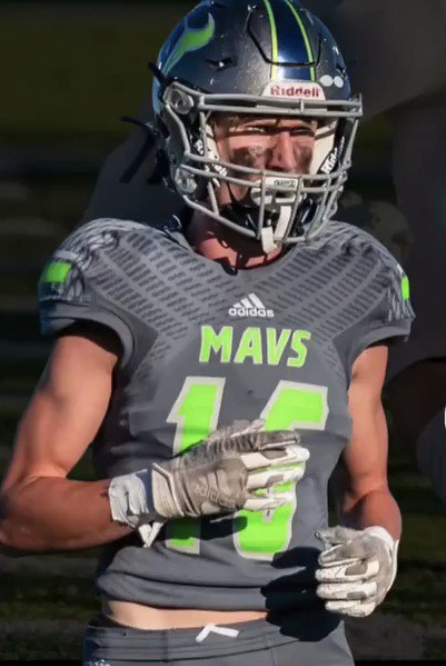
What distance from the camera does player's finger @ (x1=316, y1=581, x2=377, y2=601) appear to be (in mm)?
3205

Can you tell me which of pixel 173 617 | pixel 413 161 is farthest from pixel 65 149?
pixel 173 617

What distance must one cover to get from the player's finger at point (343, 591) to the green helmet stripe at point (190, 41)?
92 centimetres

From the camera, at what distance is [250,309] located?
10.9ft

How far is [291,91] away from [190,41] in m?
0.21

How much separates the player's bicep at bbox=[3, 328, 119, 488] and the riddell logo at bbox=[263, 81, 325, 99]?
19.2 inches

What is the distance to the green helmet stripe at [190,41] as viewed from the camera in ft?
11.3

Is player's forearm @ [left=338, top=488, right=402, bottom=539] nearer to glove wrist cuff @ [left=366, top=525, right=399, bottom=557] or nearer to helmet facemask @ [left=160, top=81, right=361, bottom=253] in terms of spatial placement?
glove wrist cuff @ [left=366, top=525, right=399, bottom=557]

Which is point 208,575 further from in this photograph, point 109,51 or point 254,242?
point 109,51

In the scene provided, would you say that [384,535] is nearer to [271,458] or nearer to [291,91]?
[271,458]

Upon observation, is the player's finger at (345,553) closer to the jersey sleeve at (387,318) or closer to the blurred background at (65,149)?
the jersey sleeve at (387,318)

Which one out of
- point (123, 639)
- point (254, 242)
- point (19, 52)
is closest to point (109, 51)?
point (19, 52)

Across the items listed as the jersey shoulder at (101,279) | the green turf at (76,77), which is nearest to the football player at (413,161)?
the green turf at (76,77)

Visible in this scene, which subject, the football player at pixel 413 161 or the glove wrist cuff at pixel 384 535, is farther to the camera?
the football player at pixel 413 161

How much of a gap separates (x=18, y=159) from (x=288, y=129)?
2.48m
